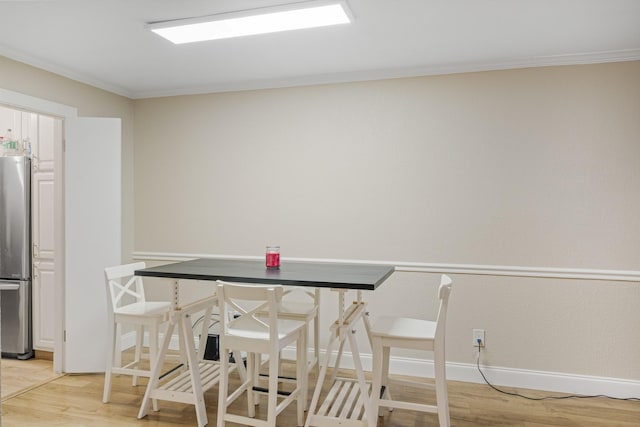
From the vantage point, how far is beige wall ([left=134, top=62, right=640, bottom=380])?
3133 millimetres

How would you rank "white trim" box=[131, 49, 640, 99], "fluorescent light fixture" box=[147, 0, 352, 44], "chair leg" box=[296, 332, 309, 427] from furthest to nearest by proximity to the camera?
"white trim" box=[131, 49, 640, 99] < "chair leg" box=[296, 332, 309, 427] < "fluorescent light fixture" box=[147, 0, 352, 44]

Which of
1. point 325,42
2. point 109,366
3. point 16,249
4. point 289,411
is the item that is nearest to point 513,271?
point 289,411

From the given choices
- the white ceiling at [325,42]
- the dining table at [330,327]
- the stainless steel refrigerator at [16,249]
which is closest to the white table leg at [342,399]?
the dining table at [330,327]

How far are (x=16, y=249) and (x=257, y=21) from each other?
296 cm

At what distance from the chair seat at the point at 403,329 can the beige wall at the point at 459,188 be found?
93 centimetres

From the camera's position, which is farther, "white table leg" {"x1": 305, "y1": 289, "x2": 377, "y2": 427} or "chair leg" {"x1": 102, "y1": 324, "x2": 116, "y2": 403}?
"chair leg" {"x1": 102, "y1": 324, "x2": 116, "y2": 403}

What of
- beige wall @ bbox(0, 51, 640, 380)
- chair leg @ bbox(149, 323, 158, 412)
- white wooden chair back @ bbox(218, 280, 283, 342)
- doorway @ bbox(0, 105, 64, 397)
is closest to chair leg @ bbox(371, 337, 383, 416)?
white wooden chair back @ bbox(218, 280, 283, 342)

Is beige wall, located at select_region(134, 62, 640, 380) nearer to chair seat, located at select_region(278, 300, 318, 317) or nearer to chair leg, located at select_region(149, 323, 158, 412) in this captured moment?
chair seat, located at select_region(278, 300, 318, 317)

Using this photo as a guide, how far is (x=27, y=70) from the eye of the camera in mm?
3219

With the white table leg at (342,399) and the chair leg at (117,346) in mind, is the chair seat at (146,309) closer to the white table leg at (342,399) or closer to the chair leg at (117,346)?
the chair leg at (117,346)

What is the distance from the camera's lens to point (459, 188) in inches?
134

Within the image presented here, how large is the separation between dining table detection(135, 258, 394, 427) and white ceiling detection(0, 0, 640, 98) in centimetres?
147

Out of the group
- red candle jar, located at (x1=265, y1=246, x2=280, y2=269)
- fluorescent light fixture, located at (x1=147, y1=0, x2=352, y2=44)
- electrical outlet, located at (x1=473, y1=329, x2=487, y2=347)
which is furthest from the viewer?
electrical outlet, located at (x1=473, y1=329, x2=487, y2=347)

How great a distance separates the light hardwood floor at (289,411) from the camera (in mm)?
2740
